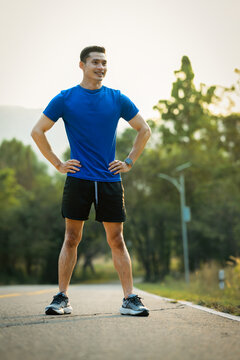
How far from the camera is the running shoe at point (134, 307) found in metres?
4.53

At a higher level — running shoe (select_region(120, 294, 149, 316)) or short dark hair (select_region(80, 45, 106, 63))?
short dark hair (select_region(80, 45, 106, 63))

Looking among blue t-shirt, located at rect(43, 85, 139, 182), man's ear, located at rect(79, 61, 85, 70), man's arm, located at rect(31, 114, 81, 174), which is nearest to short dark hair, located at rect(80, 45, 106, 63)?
man's ear, located at rect(79, 61, 85, 70)

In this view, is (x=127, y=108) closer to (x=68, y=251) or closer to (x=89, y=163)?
(x=89, y=163)

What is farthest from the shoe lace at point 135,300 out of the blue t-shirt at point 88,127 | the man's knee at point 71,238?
the blue t-shirt at point 88,127

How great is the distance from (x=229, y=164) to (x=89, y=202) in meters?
24.6

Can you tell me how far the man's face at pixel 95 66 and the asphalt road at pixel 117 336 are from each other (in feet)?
7.45

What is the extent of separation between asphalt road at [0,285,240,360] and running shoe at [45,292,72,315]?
117 millimetres

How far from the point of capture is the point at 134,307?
4.63m

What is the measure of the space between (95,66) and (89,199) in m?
1.31

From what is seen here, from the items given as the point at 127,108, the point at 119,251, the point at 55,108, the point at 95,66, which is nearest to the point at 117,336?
the point at 119,251

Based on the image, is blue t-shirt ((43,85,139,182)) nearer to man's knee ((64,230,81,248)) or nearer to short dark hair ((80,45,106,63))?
short dark hair ((80,45,106,63))

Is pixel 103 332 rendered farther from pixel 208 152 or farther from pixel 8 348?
pixel 208 152

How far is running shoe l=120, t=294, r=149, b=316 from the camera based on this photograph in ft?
14.9

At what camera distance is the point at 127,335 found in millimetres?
3486
